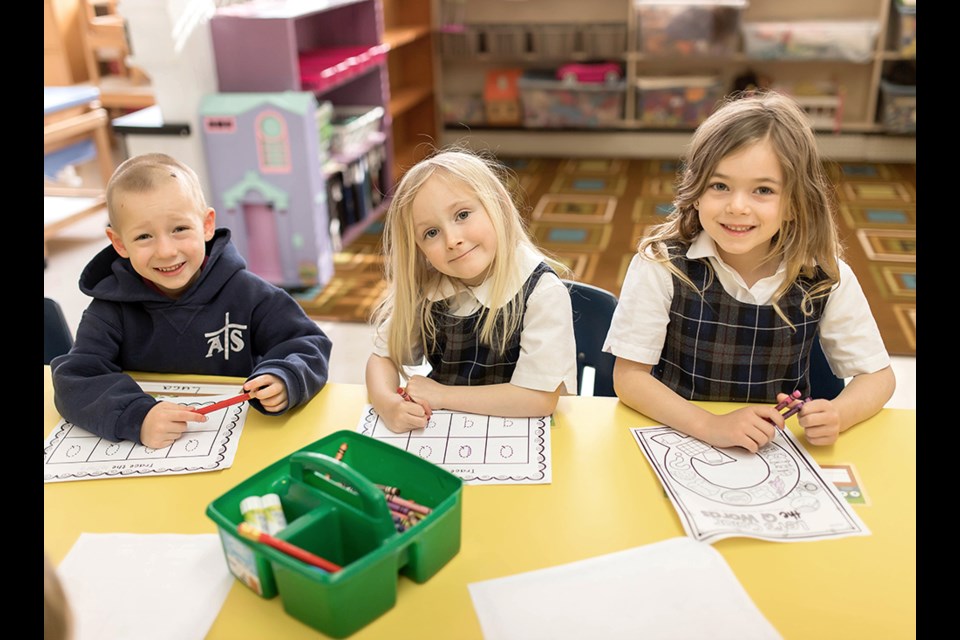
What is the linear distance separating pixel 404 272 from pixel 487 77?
370cm

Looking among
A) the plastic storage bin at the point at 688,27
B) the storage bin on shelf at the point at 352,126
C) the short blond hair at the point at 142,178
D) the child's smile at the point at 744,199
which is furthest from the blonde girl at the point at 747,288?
the plastic storage bin at the point at 688,27

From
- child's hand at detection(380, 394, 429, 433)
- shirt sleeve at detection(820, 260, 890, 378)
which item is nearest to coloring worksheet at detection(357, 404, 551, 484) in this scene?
child's hand at detection(380, 394, 429, 433)

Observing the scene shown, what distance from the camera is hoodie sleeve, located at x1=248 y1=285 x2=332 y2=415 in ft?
3.86

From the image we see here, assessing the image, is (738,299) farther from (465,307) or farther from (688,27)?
(688,27)

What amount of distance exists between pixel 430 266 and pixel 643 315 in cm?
34

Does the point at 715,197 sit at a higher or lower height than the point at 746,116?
lower

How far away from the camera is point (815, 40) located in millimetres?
4078

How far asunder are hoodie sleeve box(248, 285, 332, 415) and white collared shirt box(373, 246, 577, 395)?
0.10 metres

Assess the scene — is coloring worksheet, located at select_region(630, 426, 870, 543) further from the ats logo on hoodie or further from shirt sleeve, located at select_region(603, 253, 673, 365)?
→ the ats logo on hoodie

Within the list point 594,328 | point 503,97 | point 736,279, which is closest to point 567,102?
point 503,97

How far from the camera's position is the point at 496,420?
1.15 meters
